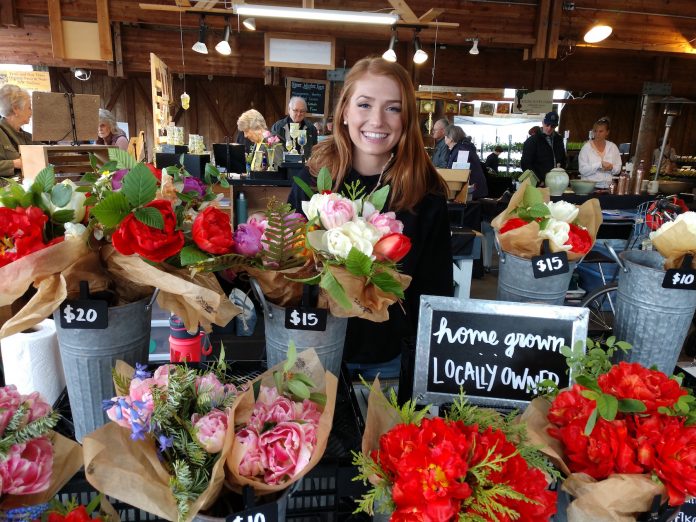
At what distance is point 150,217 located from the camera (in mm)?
747

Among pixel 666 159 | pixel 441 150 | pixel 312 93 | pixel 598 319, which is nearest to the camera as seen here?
pixel 598 319

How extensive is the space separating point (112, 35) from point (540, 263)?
7.61 metres

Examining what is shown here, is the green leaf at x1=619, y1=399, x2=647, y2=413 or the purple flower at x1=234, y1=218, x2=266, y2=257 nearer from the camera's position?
the green leaf at x1=619, y1=399, x2=647, y2=413

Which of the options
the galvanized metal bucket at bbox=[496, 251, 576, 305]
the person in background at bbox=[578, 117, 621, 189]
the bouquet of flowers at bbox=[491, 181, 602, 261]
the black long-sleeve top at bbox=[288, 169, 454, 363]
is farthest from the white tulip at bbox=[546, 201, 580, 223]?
the person in background at bbox=[578, 117, 621, 189]

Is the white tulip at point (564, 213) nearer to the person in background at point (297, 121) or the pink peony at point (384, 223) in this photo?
the pink peony at point (384, 223)

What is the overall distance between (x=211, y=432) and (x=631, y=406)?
58cm

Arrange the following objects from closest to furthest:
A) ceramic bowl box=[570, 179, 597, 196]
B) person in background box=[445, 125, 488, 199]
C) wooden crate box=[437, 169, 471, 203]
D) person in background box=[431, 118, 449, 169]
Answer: wooden crate box=[437, 169, 471, 203], ceramic bowl box=[570, 179, 597, 196], person in background box=[445, 125, 488, 199], person in background box=[431, 118, 449, 169]

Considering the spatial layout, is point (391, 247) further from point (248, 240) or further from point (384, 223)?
point (248, 240)

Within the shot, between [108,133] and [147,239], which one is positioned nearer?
[147,239]

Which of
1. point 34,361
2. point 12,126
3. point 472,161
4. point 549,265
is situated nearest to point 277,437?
point 34,361

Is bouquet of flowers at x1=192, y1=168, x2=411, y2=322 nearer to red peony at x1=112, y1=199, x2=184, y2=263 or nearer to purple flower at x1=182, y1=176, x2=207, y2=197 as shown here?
red peony at x1=112, y1=199, x2=184, y2=263

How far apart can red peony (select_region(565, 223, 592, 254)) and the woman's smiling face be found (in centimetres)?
62

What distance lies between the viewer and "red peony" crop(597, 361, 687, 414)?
74 cm

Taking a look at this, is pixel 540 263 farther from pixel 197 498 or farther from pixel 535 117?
pixel 535 117
